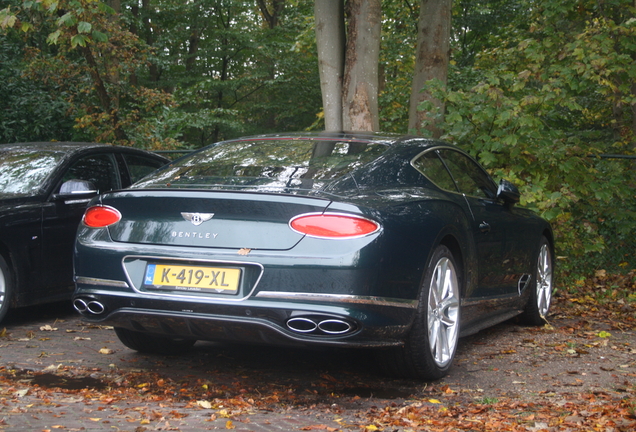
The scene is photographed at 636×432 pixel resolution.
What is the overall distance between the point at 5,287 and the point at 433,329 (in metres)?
3.42

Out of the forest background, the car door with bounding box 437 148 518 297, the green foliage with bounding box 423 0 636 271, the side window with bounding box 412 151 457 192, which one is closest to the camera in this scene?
the side window with bounding box 412 151 457 192

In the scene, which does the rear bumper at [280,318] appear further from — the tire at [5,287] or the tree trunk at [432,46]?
the tree trunk at [432,46]

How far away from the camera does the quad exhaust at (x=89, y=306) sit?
4165 millimetres

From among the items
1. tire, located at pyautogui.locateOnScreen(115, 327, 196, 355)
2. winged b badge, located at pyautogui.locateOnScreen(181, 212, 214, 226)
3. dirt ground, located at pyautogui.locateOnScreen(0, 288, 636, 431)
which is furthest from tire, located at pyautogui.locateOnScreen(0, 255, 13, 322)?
winged b badge, located at pyautogui.locateOnScreen(181, 212, 214, 226)

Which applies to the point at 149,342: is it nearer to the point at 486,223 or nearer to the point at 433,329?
the point at 433,329

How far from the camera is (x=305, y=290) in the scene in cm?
377

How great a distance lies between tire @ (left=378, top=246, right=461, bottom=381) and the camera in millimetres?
4277

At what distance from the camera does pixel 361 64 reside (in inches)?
376

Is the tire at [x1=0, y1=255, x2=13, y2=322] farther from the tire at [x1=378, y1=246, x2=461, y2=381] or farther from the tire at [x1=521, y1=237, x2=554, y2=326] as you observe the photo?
the tire at [x1=521, y1=237, x2=554, y2=326]

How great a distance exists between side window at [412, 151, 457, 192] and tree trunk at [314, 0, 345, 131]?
468 centimetres

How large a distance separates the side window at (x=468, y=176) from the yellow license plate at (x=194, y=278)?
215 centimetres

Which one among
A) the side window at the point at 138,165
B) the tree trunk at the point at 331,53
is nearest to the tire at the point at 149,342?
the side window at the point at 138,165

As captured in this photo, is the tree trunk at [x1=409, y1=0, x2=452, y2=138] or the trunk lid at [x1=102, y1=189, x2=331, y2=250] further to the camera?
the tree trunk at [x1=409, y1=0, x2=452, y2=138]

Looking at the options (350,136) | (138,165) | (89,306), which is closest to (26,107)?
(138,165)
